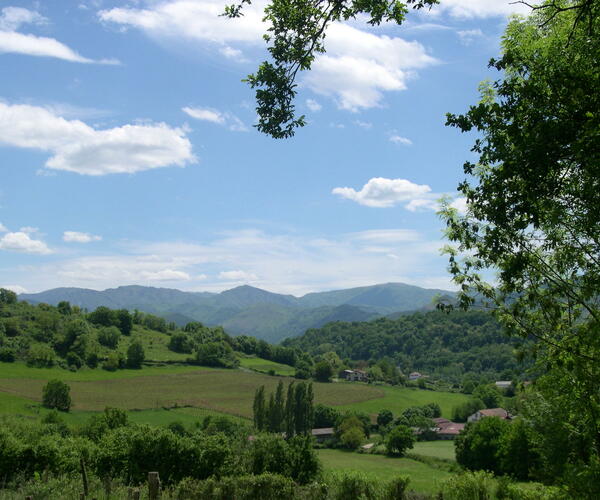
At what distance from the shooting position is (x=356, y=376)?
516 feet

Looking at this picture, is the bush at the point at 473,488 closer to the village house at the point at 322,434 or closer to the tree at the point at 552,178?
the tree at the point at 552,178

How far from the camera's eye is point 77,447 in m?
31.4

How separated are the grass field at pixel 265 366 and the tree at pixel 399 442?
203 feet

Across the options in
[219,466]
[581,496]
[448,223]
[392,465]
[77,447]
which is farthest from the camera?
[392,465]

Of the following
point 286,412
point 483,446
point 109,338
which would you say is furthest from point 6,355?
point 483,446

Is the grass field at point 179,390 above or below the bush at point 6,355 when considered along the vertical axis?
below

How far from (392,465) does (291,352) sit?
97.6 meters

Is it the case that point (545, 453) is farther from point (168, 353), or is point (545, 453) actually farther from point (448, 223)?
point (168, 353)

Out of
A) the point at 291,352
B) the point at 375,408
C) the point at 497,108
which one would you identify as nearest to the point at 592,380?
the point at 497,108

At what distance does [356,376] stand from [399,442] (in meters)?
86.1

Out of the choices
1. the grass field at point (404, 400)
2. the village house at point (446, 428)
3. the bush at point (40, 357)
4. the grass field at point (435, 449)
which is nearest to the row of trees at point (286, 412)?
the grass field at point (435, 449)

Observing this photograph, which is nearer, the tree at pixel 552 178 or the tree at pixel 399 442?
the tree at pixel 552 178

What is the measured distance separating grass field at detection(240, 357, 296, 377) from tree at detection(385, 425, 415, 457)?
2441 inches

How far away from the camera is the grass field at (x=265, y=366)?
135m
